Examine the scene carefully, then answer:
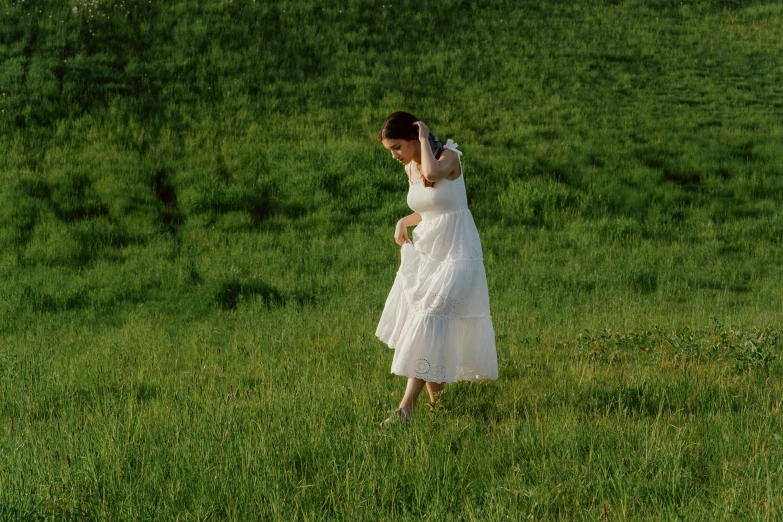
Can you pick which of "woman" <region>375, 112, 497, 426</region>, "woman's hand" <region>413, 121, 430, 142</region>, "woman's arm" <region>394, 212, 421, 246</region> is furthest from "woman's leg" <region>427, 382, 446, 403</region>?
"woman's hand" <region>413, 121, 430, 142</region>

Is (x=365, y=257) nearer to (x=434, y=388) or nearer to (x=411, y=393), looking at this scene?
(x=434, y=388)

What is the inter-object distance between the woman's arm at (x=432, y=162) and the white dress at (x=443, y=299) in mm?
131

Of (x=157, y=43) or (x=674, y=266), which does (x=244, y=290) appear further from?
(x=157, y=43)

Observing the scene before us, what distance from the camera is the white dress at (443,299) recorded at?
20.6ft

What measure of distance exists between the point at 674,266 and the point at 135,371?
9.20 meters

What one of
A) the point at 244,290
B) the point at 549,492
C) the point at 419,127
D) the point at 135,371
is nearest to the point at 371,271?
the point at 244,290

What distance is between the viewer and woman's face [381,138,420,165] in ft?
21.7

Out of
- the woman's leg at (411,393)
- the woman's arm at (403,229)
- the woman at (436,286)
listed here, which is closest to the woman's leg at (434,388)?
the woman at (436,286)

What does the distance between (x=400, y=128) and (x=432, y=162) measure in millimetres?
384

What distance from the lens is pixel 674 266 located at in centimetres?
1401

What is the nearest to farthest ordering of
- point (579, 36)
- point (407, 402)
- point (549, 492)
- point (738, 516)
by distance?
point (738, 516) < point (549, 492) < point (407, 402) < point (579, 36)

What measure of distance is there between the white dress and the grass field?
0.40 meters

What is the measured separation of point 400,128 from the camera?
6562mm

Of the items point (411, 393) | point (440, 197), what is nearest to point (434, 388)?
point (411, 393)
